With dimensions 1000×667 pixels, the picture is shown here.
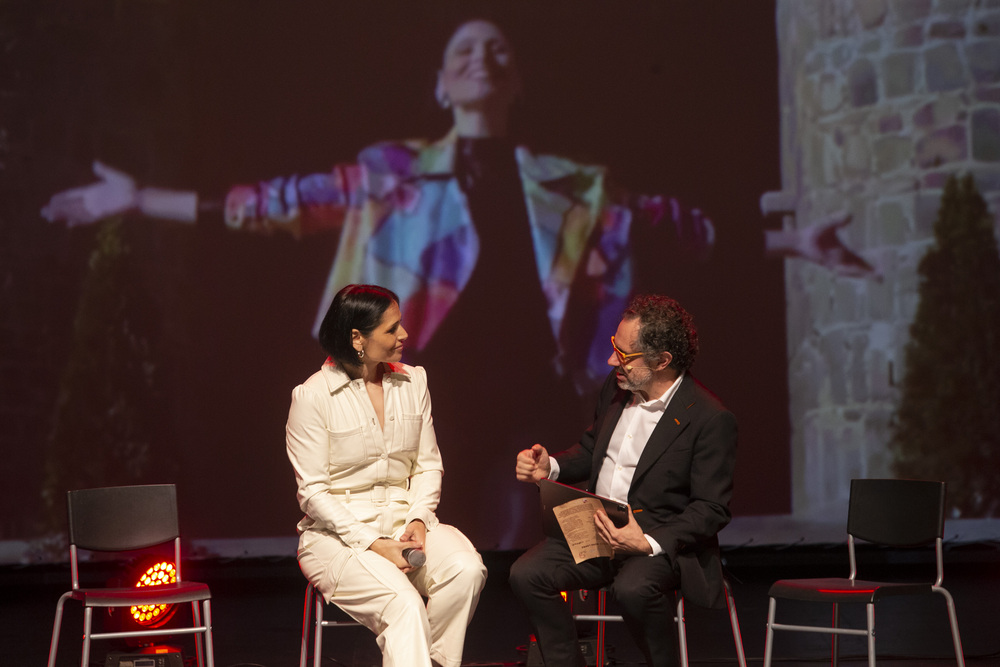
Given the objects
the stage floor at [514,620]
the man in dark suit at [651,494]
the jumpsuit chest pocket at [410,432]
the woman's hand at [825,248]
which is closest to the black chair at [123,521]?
the stage floor at [514,620]

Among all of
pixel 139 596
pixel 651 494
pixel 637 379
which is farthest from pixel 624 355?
pixel 139 596

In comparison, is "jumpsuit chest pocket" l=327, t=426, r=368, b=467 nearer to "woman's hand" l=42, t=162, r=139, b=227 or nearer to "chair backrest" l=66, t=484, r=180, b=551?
"chair backrest" l=66, t=484, r=180, b=551

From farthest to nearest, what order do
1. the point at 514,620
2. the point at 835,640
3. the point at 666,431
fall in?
the point at 514,620, the point at 835,640, the point at 666,431

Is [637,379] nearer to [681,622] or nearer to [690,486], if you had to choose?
[690,486]

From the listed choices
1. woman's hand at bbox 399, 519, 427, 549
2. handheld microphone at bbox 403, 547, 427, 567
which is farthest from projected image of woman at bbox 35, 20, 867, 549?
handheld microphone at bbox 403, 547, 427, 567

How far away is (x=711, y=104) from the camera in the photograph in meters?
5.02

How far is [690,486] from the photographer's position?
273cm

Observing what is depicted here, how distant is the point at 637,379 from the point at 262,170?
278cm

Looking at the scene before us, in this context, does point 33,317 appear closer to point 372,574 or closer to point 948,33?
point 372,574

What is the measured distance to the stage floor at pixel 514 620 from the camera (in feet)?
12.0

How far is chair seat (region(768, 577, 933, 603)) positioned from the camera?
2734mm

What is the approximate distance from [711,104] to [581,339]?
4.58ft

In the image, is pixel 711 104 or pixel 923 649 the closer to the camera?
pixel 923 649

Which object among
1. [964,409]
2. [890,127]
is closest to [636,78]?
[890,127]
